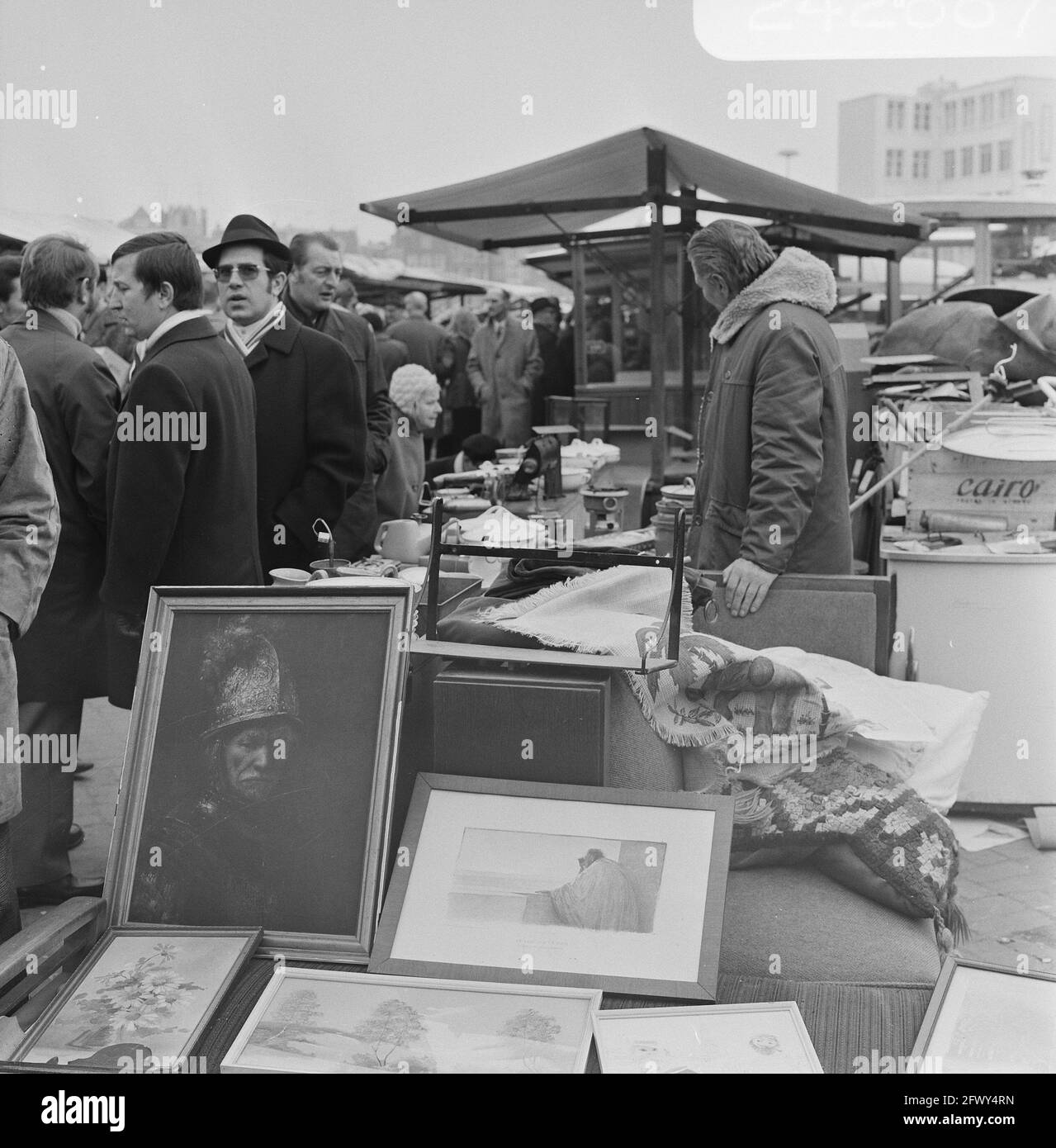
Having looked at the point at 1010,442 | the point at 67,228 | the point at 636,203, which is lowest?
the point at 1010,442

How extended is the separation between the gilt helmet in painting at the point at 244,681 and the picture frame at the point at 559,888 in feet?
0.89

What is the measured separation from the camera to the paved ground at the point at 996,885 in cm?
319

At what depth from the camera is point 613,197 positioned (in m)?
7.34

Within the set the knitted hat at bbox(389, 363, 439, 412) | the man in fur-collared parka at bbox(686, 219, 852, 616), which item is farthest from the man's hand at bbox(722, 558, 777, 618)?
the knitted hat at bbox(389, 363, 439, 412)

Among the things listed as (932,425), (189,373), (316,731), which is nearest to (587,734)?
(316,731)

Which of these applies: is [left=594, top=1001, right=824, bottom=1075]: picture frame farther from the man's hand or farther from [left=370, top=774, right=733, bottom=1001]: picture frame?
the man's hand

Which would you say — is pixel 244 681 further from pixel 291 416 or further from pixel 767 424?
pixel 767 424

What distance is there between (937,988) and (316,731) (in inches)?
40.7

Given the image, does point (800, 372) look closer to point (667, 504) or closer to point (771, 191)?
point (667, 504)

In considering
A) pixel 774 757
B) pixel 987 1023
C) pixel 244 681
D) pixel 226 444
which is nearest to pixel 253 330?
pixel 226 444

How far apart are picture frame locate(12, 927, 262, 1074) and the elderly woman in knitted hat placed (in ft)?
8.81

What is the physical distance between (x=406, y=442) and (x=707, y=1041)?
11.0ft

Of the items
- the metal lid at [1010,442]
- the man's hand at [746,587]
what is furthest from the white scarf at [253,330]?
the metal lid at [1010,442]

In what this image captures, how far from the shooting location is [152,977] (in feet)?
5.91
